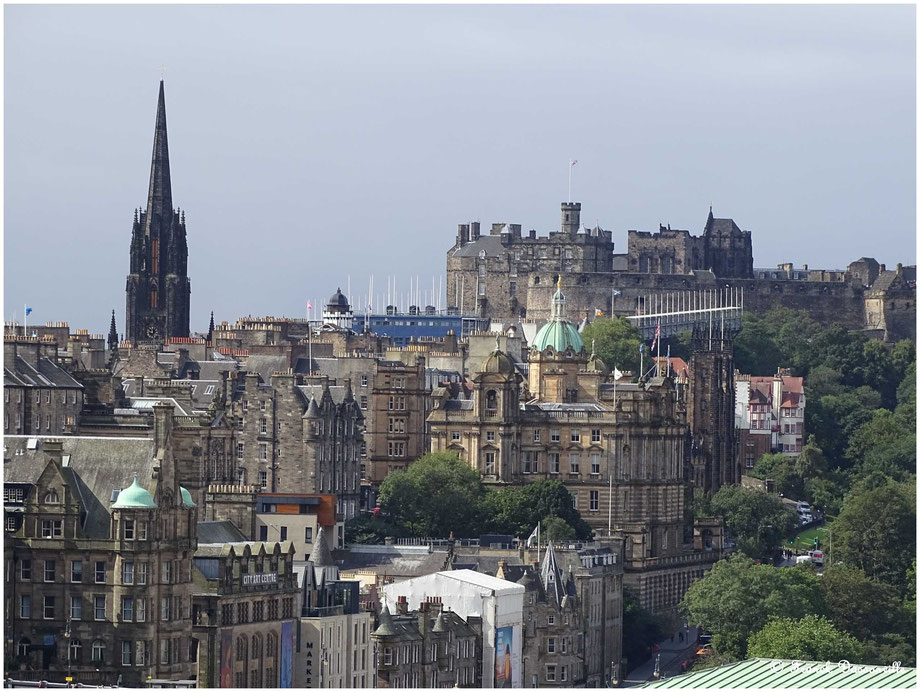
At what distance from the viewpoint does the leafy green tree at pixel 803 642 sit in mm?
157625

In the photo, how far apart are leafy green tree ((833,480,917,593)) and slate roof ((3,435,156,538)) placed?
2442 inches

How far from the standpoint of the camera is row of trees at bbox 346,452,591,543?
604ft

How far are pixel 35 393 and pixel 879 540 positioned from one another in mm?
46425

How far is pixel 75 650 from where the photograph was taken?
13225cm

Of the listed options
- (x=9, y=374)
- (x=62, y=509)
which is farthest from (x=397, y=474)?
(x=62, y=509)

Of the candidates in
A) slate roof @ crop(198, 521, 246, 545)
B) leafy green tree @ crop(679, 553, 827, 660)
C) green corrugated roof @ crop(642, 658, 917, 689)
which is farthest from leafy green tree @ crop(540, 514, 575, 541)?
green corrugated roof @ crop(642, 658, 917, 689)

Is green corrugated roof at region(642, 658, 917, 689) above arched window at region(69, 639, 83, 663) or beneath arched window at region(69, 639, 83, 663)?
beneath

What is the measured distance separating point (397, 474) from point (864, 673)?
55884 millimetres

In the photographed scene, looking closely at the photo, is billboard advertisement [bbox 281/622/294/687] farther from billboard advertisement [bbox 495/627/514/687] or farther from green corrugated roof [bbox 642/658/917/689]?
billboard advertisement [bbox 495/627/514/687]

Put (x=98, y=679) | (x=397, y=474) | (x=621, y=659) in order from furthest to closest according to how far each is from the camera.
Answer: (x=397, y=474)
(x=621, y=659)
(x=98, y=679)

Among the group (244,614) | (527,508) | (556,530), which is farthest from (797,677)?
(527,508)

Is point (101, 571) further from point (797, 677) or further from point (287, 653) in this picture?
point (797, 677)

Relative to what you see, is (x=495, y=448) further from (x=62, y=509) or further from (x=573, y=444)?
(x=62, y=509)

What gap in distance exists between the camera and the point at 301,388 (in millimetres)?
180750
